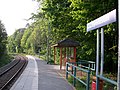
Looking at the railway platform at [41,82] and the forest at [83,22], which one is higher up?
the forest at [83,22]

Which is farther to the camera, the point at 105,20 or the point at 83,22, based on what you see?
the point at 83,22

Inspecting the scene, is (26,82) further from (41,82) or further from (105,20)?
(105,20)

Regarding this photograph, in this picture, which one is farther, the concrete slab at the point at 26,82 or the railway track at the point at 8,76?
the railway track at the point at 8,76

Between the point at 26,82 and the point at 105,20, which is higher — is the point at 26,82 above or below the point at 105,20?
below

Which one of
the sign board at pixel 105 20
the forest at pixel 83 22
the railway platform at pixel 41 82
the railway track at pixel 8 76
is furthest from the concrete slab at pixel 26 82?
the sign board at pixel 105 20

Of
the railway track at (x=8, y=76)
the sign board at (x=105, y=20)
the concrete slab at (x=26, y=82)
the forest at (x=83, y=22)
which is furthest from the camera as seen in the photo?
the forest at (x=83, y=22)

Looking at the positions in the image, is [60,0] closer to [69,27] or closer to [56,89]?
[69,27]

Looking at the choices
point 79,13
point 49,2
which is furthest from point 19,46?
point 79,13

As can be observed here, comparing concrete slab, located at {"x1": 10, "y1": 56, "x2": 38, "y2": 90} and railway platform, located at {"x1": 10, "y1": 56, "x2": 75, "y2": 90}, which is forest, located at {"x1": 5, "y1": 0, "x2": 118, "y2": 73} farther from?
concrete slab, located at {"x1": 10, "y1": 56, "x2": 38, "y2": 90}

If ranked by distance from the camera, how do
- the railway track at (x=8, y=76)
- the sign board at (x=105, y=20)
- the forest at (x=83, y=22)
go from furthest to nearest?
the forest at (x=83, y=22) < the railway track at (x=8, y=76) < the sign board at (x=105, y=20)

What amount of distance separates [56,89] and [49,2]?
1525 centimetres

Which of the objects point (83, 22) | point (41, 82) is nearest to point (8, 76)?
point (41, 82)

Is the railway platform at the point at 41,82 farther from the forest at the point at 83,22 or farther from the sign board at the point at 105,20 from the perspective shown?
the sign board at the point at 105,20

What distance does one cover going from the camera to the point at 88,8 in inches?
645
